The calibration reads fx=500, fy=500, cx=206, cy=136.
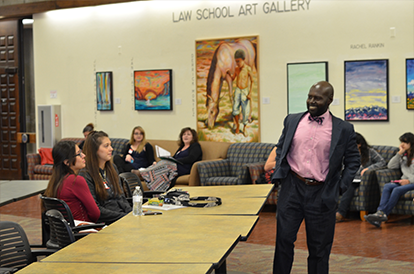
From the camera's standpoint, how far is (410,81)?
25.2 ft

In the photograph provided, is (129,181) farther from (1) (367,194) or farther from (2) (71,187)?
(1) (367,194)

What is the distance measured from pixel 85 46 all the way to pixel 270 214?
5494 millimetres

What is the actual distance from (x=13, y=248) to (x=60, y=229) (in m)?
0.44

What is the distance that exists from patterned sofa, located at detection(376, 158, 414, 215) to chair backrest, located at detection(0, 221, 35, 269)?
5079mm

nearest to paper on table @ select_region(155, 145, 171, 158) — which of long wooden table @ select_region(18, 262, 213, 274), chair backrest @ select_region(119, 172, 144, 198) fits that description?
chair backrest @ select_region(119, 172, 144, 198)

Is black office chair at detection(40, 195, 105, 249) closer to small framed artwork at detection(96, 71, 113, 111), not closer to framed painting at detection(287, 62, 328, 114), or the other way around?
framed painting at detection(287, 62, 328, 114)

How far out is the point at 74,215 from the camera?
4.26 metres

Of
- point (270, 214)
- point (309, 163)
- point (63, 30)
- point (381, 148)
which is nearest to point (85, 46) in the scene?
point (63, 30)

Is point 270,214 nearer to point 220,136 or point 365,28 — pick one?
point 220,136

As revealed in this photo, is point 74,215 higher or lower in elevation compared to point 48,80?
lower

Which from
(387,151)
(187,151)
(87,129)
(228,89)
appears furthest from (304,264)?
(87,129)

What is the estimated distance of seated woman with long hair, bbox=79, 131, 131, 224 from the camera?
448 cm

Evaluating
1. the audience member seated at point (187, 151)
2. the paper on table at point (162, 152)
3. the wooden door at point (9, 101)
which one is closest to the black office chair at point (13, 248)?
the audience member seated at point (187, 151)

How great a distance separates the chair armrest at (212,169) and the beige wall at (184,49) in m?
0.96
